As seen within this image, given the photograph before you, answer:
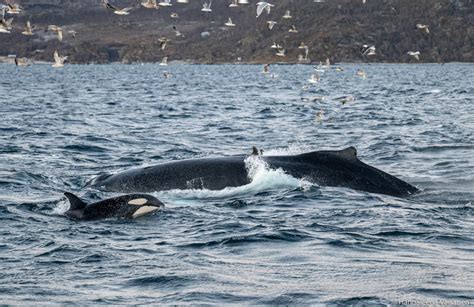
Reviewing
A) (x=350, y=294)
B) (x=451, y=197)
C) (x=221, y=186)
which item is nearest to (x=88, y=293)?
(x=350, y=294)

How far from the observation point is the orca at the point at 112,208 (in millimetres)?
14445

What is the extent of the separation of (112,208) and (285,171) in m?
3.65

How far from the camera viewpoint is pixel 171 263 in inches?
459

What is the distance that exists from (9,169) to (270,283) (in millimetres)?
11445

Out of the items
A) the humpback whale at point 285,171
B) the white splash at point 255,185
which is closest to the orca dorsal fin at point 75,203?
the white splash at point 255,185

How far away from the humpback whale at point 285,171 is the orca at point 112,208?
195cm

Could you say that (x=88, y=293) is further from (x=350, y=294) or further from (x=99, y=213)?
(x=99, y=213)

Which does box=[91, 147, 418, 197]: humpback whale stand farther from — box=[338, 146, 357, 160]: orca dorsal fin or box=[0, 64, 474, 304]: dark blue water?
box=[0, 64, 474, 304]: dark blue water

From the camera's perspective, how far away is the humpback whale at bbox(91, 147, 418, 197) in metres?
16.5

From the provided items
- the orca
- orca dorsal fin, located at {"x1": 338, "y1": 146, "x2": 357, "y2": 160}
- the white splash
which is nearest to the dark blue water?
the white splash

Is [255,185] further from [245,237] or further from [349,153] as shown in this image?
[245,237]

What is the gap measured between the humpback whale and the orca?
6.39ft

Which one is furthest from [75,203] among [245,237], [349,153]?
[349,153]

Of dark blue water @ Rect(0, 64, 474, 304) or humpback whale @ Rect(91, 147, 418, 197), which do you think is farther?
humpback whale @ Rect(91, 147, 418, 197)
